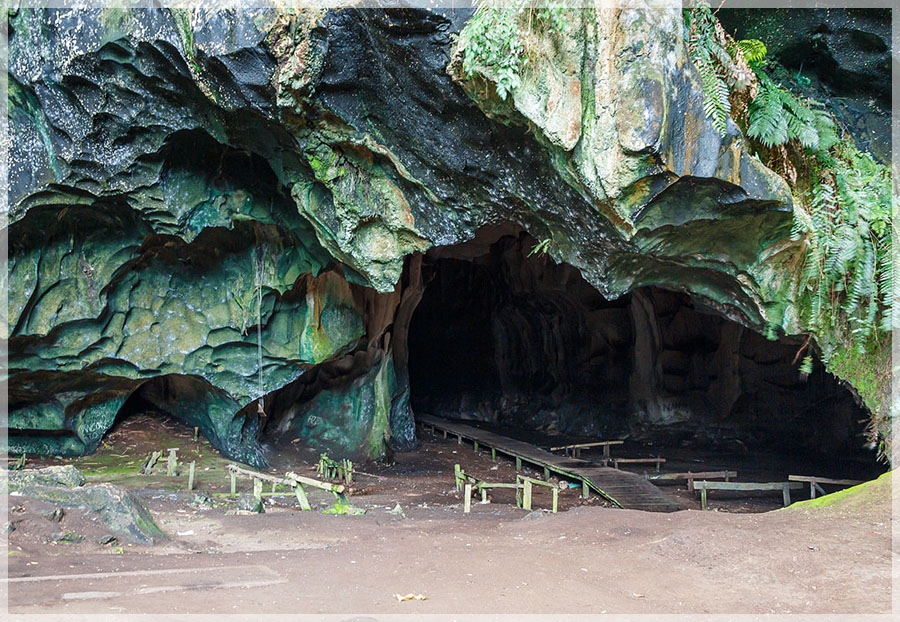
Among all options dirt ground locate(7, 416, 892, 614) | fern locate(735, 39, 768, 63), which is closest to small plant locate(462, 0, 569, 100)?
fern locate(735, 39, 768, 63)

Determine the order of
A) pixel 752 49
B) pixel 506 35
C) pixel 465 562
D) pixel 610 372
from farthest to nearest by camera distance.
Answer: pixel 610 372 → pixel 752 49 → pixel 506 35 → pixel 465 562

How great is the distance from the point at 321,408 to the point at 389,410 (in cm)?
158

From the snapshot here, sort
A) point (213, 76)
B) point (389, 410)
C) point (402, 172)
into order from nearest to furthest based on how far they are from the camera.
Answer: point (213, 76) < point (402, 172) < point (389, 410)

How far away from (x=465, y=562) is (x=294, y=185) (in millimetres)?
5976

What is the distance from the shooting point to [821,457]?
14.9 metres

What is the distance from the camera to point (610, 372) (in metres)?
20.0

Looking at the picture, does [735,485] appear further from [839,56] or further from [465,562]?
[465,562]

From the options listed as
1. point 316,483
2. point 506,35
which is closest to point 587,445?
point 316,483

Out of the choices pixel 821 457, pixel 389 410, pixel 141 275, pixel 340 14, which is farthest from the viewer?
pixel 389 410

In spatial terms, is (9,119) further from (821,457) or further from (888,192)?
(821,457)

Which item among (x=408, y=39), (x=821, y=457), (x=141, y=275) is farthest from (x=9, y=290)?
(x=821, y=457)

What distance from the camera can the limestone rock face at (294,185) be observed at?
7012mm

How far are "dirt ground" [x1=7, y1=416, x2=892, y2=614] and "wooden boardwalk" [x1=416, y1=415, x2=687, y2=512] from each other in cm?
279

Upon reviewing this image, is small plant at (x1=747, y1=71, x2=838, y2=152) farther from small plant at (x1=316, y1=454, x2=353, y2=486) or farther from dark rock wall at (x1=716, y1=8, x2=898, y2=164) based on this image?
small plant at (x1=316, y1=454, x2=353, y2=486)
